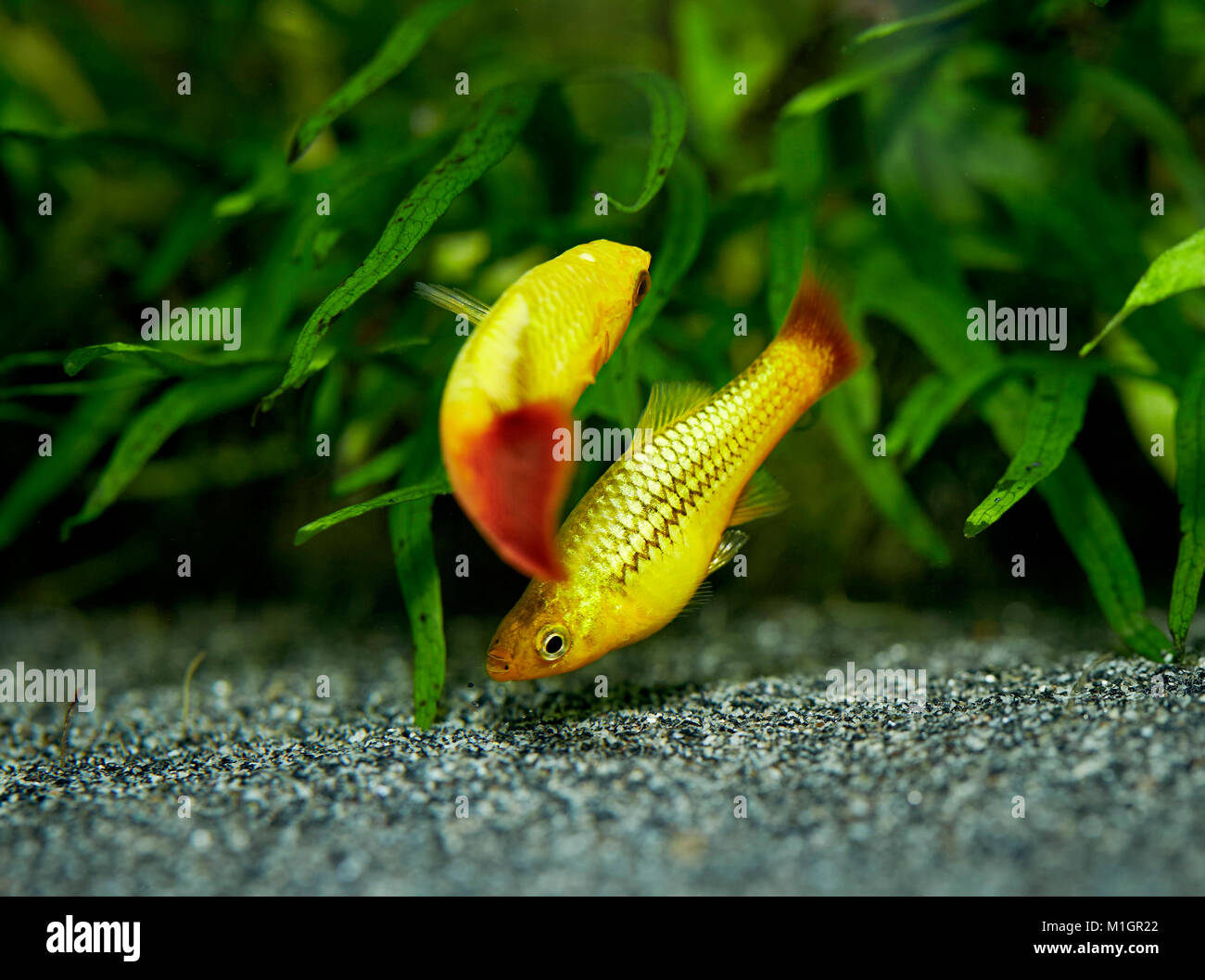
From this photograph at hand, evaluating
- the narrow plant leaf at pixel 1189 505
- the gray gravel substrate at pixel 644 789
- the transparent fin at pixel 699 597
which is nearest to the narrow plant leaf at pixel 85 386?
the gray gravel substrate at pixel 644 789

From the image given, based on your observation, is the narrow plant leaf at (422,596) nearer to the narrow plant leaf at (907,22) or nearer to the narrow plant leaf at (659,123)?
the narrow plant leaf at (659,123)

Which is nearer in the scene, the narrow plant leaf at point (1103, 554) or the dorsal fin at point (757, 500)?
the dorsal fin at point (757, 500)

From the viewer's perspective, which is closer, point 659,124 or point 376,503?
point 376,503

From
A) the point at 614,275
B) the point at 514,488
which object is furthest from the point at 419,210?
the point at 514,488

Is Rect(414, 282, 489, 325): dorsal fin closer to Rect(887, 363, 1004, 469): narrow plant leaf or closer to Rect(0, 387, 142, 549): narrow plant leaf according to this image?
Rect(887, 363, 1004, 469): narrow plant leaf

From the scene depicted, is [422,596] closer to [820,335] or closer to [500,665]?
[500,665]

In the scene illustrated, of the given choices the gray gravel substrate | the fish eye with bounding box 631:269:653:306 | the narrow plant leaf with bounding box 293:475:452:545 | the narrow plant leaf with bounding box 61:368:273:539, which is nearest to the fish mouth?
the gray gravel substrate
